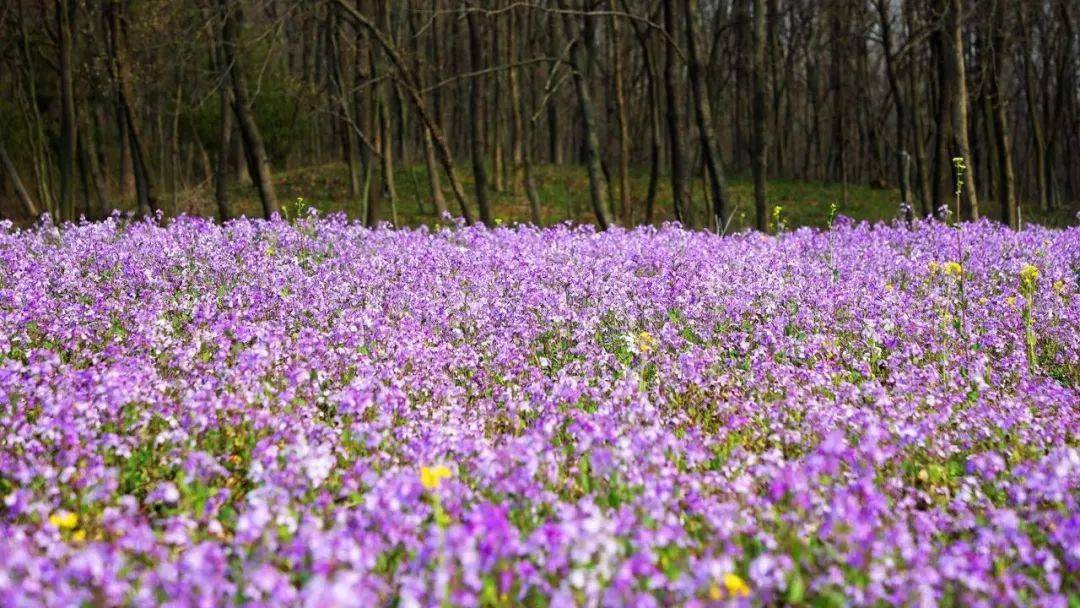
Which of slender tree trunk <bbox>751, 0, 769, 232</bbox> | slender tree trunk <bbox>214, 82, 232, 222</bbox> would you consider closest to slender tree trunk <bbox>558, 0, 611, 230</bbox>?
slender tree trunk <bbox>751, 0, 769, 232</bbox>

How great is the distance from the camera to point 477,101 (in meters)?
19.9

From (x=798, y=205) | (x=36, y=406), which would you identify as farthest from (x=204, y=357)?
(x=798, y=205)

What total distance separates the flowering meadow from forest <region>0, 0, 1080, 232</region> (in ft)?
18.9

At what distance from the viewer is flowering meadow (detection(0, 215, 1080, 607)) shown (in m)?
2.46

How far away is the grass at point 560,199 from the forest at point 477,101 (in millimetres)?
247

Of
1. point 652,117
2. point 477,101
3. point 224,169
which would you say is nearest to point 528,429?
point 224,169

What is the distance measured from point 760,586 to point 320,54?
135 feet

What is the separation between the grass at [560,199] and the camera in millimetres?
27884

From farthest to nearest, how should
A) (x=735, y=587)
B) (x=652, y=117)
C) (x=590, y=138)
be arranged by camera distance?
(x=652, y=117)
(x=590, y=138)
(x=735, y=587)

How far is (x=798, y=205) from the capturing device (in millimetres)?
33656

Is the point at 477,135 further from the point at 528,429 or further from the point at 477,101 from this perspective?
the point at 528,429

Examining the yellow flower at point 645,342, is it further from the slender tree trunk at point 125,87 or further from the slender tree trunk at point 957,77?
the slender tree trunk at point 125,87

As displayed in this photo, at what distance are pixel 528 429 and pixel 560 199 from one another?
1124 inches

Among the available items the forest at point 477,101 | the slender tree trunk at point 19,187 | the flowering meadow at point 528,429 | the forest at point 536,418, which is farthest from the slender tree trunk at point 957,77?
the slender tree trunk at point 19,187
